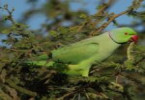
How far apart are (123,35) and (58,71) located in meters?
0.28

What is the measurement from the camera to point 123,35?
140 centimetres

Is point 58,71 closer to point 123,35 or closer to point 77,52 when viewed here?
point 77,52

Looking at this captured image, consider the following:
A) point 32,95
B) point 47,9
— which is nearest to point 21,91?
point 32,95

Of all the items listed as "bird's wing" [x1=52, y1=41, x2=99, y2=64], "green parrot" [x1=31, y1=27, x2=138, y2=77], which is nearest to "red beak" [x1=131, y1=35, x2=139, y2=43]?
"green parrot" [x1=31, y1=27, x2=138, y2=77]

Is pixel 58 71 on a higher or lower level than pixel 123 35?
lower

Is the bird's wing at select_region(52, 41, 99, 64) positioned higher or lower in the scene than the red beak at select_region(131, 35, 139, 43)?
lower

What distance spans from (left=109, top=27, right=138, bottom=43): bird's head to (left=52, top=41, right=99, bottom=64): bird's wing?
0.07 m

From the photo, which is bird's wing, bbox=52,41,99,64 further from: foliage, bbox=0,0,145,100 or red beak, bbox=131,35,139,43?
red beak, bbox=131,35,139,43

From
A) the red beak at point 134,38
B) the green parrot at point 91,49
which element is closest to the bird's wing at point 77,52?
the green parrot at point 91,49

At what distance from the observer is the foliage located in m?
1.15

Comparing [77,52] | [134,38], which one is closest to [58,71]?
[77,52]

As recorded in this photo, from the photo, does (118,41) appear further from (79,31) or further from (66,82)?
(66,82)

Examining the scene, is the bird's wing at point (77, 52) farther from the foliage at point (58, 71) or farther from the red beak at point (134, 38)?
the red beak at point (134, 38)

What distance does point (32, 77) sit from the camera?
123 cm
